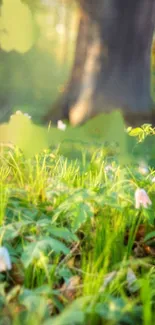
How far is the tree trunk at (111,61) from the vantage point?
3037 mm

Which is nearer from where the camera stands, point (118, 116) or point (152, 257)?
point (152, 257)

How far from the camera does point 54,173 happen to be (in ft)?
7.34

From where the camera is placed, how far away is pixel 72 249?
1.67 meters

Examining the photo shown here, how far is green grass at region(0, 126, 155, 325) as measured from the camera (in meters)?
1.28

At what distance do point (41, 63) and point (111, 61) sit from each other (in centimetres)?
43

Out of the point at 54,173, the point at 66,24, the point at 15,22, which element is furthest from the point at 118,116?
the point at 54,173

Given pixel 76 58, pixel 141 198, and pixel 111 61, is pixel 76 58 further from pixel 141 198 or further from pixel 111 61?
pixel 141 198

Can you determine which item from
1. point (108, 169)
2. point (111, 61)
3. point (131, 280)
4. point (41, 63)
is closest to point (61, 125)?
point (41, 63)

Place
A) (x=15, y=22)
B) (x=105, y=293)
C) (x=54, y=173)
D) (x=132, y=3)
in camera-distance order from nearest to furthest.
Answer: (x=105, y=293) < (x=54, y=173) < (x=15, y=22) < (x=132, y=3)

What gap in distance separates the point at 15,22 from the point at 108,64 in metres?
0.60

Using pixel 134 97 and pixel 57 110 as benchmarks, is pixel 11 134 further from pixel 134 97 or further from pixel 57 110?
pixel 134 97

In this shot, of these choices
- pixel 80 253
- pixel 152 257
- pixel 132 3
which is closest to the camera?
pixel 80 253

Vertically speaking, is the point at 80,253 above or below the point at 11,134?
below

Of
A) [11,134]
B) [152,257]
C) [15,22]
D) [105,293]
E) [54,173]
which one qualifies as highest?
[15,22]
